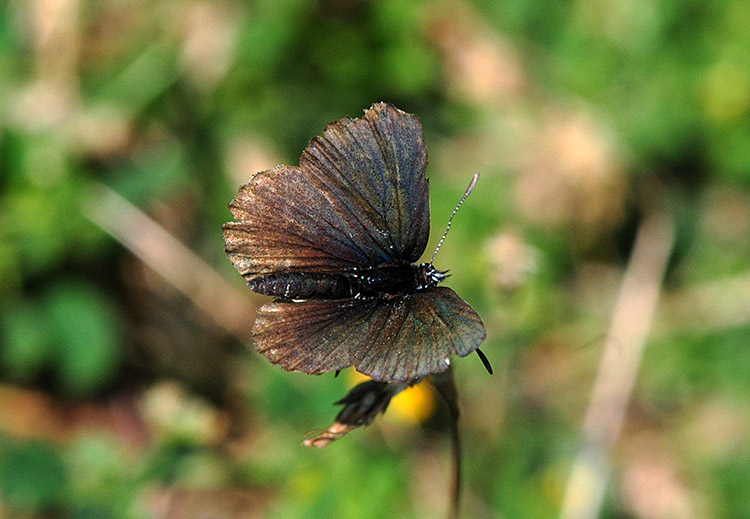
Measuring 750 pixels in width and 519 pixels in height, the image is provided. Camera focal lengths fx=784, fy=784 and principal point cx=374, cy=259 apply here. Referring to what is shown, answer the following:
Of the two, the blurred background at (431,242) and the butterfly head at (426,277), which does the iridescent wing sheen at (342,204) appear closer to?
the butterfly head at (426,277)

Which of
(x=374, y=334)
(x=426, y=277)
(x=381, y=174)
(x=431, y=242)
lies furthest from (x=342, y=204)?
(x=431, y=242)

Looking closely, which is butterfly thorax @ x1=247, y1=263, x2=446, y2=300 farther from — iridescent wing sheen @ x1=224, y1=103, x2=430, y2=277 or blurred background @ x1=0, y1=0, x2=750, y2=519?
blurred background @ x1=0, y1=0, x2=750, y2=519

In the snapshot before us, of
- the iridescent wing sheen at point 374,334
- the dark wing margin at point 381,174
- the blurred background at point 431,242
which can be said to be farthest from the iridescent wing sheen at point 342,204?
the blurred background at point 431,242

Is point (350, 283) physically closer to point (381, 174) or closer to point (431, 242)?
point (381, 174)

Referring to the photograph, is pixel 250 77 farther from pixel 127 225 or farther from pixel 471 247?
pixel 471 247

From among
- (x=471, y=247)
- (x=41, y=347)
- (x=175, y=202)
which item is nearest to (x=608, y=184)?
(x=471, y=247)

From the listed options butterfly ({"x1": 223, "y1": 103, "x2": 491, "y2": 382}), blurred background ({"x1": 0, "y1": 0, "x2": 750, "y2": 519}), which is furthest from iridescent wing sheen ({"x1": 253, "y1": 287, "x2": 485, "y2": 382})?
blurred background ({"x1": 0, "y1": 0, "x2": 750, "y2": 519})
